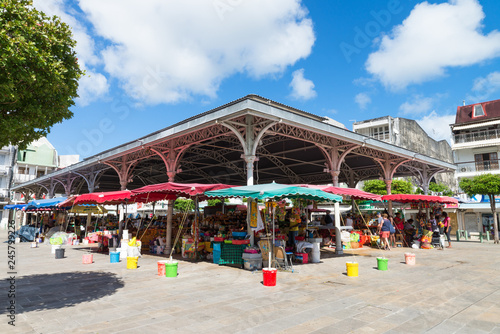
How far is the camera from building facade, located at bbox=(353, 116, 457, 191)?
4003 cm

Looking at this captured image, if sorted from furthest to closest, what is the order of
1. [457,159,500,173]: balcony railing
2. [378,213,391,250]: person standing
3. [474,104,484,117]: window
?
[474,104,484,117]: window
[457,159,500,173]: balcony railing
[378,213,391,250]: person standing

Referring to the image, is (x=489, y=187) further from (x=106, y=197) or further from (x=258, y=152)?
(x=106, y=197)

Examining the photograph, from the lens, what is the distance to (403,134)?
133 ft

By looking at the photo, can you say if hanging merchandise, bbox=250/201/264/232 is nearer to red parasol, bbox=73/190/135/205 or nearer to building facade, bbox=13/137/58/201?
red parasol, bbox=73/190/135/205

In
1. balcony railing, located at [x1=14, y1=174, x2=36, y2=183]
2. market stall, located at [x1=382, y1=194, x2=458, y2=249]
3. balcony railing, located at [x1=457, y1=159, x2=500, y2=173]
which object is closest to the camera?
market stall, located at [x1=382, y1=194, x2=458, y2=249]

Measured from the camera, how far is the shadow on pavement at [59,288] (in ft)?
18.1

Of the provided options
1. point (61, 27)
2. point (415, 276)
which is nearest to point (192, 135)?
point (61, 27)

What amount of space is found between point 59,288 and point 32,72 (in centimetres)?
472

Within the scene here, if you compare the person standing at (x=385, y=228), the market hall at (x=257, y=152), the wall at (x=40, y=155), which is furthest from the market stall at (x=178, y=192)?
the wall at (x=40, y=155)

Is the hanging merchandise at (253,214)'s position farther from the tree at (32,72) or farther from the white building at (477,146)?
the white building at (477,146)

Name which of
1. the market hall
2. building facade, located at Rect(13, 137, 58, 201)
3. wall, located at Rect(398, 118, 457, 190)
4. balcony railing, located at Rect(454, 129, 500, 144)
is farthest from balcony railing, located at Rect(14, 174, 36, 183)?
balcony railing, located at Rect(454, 129, 500, 144)

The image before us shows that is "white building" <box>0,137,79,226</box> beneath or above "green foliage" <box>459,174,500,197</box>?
above

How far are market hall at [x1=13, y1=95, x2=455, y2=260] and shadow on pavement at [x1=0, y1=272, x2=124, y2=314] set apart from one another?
16.5ft

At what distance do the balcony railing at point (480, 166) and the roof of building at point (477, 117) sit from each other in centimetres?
460
